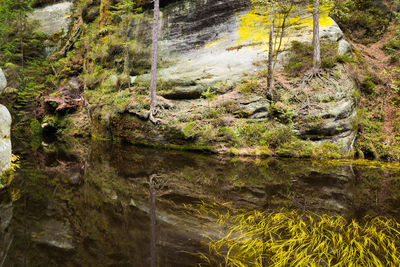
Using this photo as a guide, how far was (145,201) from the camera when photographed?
4.09 m

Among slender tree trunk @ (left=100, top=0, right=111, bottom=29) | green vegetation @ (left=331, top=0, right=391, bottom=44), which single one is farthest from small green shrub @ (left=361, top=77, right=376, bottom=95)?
slender tree trunk @ (left=100, top=0, right=111, bottom=29)

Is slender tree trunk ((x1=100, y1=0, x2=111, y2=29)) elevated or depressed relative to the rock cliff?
elevated

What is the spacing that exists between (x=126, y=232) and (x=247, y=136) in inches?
309

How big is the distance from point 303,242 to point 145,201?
281cm

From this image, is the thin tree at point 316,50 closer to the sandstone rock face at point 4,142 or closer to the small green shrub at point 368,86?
the small green shrub at point 368,86

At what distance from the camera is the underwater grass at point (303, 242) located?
2252 mm

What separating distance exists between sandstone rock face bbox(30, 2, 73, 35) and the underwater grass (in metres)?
27.0

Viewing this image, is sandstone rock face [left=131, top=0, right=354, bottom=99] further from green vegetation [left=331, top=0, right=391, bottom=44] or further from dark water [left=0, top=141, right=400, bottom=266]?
dark water [left=0, top=141, right=400, bottom=266]

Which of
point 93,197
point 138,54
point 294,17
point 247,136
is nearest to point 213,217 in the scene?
point 93,197

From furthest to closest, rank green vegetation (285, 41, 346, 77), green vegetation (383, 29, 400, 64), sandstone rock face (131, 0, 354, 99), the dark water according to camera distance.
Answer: sandstone rock face (131, 0, 354, 99), green vegetation (383, 29, 400, 64), green vegetation (285, 41, 346, 77), the dark water

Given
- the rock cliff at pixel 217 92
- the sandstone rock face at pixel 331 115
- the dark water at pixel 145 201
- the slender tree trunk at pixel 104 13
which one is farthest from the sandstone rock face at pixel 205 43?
the dark water at pixel 145 201

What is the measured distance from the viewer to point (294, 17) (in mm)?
13047

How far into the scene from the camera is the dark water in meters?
2.51

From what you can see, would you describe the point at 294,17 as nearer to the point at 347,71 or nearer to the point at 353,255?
the point at 347,71
